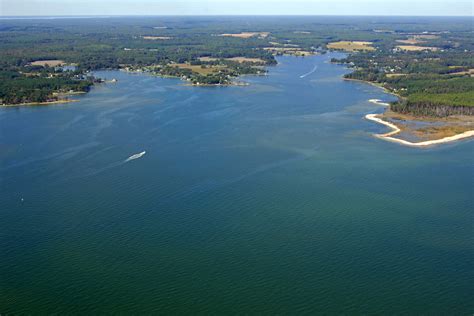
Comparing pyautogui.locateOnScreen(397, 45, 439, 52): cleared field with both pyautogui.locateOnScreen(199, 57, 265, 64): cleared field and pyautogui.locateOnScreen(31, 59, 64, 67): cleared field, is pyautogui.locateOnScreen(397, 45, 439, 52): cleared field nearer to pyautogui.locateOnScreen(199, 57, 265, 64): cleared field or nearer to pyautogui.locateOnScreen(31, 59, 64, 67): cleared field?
pyautogui.locateOnScreen(199, 57, 265, 64): cleared field

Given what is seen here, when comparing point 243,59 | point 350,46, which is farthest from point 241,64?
point 350,46

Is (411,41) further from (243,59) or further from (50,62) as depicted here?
(50,62)

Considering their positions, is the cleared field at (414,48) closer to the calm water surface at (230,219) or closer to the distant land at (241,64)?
the distant land at (241,64)

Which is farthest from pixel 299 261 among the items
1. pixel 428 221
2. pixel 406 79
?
pixel 406 79

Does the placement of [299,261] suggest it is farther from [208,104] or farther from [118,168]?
[208,104]

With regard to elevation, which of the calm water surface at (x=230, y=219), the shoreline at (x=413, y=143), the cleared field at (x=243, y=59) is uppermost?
the cleared field at (x=243, y=59)

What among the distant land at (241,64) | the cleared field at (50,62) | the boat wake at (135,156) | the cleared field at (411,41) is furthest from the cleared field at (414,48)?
the boat wake at (135,156)

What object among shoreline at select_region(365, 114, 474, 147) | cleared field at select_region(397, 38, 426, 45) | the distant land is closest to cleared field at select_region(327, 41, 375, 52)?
the distant land
